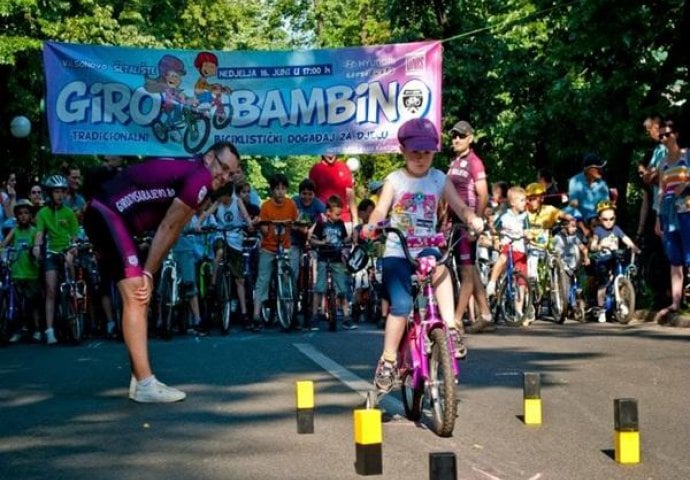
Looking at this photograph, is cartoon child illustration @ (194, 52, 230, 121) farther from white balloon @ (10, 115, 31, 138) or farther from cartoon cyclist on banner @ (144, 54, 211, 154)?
white balloon @ (10, 115, 31, 138)

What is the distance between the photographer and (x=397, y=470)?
7293mm

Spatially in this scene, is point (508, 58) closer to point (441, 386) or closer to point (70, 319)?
point (70, 319)

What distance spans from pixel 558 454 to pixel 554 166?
2578 cm

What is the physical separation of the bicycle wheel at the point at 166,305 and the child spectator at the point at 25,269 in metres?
1.64

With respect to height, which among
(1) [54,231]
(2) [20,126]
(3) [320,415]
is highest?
(2) [20,126]

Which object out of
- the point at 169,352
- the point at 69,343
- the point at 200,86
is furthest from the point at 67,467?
the point at 200,86

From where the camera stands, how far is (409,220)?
29.8 ft

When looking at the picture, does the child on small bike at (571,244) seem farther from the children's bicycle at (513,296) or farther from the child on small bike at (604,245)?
the children's bicycle at (513,296)

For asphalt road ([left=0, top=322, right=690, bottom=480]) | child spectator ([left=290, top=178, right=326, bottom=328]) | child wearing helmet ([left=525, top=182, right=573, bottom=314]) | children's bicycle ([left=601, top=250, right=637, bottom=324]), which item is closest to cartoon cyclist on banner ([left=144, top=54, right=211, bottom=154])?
child spectator ([left=290, top=178, right=326, bottom=328])

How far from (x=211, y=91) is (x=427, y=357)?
13.9 m

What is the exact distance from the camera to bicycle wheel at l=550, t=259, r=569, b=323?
60.7 ft

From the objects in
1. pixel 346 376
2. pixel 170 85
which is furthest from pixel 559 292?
pixel 346 376

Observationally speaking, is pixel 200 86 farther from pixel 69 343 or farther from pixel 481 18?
pixel 481 18

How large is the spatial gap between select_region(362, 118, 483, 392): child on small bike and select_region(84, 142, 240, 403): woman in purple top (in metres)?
1.59
